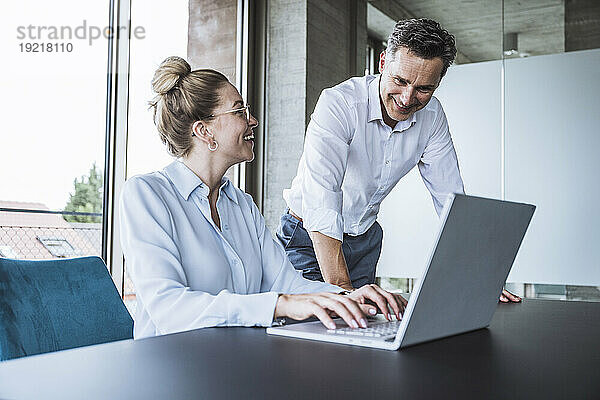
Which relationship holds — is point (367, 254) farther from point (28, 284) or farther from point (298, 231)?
point (28, 284)

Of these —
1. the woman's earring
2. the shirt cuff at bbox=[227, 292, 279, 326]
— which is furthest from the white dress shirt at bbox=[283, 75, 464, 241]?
the shirt cuff at bbox=[227, 292, 279, 326]

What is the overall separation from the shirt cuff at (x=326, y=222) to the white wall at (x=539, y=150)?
2330mm

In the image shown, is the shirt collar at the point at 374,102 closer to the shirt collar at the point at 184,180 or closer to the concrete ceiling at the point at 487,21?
the shirt collar at the point at 184,180

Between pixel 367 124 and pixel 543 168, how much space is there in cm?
206

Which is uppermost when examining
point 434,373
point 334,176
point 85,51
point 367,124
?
point 85,51

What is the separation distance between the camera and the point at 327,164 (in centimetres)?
208

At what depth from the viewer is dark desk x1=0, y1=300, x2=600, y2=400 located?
75 cm

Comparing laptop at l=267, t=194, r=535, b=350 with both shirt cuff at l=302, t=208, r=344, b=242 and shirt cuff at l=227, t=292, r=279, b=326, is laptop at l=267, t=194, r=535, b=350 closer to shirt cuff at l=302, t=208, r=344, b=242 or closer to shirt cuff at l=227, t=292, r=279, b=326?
shirt cuff at l=227, t=292, r=279, b=326

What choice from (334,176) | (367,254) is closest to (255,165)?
(367,254)

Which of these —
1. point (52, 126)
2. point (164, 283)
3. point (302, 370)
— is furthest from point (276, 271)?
point (52, 126)

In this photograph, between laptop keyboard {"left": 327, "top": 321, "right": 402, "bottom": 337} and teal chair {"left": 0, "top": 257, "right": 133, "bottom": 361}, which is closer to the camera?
laptop keyboard {"left": 327, "top": 321, "right": 402, "bottom": 337}

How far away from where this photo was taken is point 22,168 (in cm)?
312

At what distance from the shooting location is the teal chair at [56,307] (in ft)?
4.59

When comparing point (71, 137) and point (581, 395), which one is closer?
point (581, 395)
